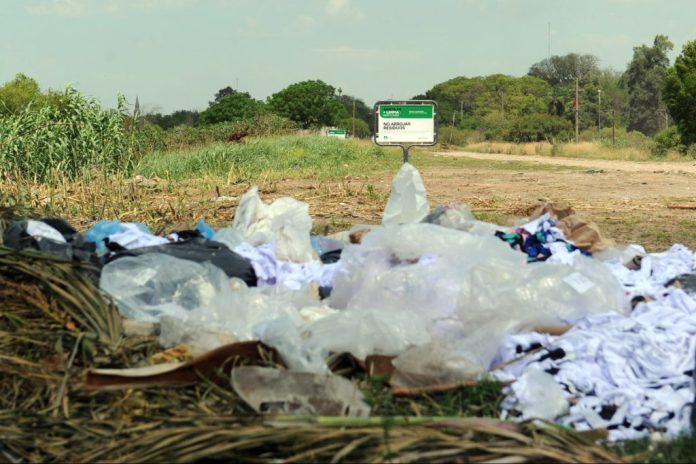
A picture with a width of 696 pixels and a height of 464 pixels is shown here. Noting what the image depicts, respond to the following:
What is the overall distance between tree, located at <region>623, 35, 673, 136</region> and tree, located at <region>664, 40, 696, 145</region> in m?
31.2

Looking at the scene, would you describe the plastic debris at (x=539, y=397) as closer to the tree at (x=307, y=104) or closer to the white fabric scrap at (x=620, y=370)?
the white fabric scrap at (x=620, y=370)

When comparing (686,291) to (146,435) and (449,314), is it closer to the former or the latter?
(449,314)

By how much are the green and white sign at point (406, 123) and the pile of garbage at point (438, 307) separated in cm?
346

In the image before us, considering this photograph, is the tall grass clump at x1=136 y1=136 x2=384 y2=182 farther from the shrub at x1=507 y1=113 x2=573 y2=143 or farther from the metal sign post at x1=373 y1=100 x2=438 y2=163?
the shrub at x1=507 y1=113 x2=573 y2=143

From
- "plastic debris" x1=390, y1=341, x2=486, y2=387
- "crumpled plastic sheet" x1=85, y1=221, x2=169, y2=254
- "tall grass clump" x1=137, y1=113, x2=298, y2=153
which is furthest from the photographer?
"tall grass clump" x1=137, y1=113, x2=298, y2=153

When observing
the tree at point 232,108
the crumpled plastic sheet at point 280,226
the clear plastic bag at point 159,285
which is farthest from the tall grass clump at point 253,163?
the tree at point 232,108

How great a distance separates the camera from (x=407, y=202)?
572cm

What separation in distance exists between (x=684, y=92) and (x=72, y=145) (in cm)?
3094

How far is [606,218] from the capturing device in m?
9.28

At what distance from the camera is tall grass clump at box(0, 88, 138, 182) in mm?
Answer: 12672

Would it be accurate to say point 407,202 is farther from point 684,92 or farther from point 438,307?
point 684,92

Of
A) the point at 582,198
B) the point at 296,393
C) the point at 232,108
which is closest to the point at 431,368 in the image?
the point at 296,393

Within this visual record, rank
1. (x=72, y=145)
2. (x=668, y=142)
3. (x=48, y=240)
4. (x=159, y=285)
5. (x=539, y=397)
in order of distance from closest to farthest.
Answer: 1. (x=539, y=397)
2. (x=159, y=285)
3. (x=48, y=240)
4. (x=72, y=145)
5. (x=668, y=142)

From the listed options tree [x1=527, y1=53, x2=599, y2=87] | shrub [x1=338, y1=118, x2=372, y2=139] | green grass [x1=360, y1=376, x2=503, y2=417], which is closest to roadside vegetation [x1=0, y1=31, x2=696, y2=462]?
green grass [x1=360, y1=376, x2=503, y2=417]
